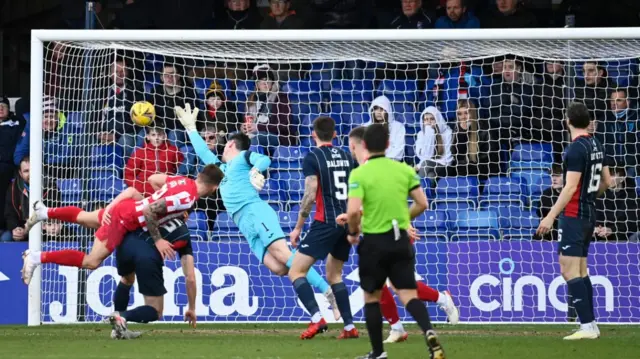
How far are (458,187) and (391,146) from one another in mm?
965

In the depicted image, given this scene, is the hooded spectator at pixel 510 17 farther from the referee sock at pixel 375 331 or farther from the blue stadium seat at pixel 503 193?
the referee sock at pixel 375 331

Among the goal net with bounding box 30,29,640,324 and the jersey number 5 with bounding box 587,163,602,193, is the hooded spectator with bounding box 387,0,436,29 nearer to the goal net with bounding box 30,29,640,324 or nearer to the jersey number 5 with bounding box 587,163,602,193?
the goal net with bounding box 30,29,640,324

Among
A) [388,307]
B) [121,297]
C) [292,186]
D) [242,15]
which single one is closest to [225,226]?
[292,186]

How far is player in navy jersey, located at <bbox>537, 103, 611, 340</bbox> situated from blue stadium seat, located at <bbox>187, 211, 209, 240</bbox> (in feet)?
16.6

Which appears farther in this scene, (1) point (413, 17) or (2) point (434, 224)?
(1) point (413, 17)

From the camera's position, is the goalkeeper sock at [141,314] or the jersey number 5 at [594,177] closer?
the jersey number 5 at [594,177]

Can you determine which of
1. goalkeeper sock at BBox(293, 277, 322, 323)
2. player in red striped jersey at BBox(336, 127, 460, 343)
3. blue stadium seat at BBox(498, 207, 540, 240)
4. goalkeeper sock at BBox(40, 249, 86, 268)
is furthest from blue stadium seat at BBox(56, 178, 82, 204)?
blue stadium seat at BBox(498, 207, 540, 240)

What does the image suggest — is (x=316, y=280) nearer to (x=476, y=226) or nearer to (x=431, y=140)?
(x=476, y=226)

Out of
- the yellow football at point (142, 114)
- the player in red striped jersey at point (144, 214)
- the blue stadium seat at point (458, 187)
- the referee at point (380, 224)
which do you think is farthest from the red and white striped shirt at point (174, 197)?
the blue stadium seat at point (458, 187)

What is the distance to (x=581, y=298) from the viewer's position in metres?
10.8

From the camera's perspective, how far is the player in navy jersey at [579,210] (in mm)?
10711

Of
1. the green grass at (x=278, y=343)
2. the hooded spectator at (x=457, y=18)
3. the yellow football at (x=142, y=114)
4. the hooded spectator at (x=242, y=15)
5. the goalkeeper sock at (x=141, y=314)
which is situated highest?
the hooded spectator at (x=242, y=15)

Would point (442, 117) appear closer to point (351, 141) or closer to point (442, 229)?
point (442, 229)

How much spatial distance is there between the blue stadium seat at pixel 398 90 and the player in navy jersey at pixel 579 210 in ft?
14.4
